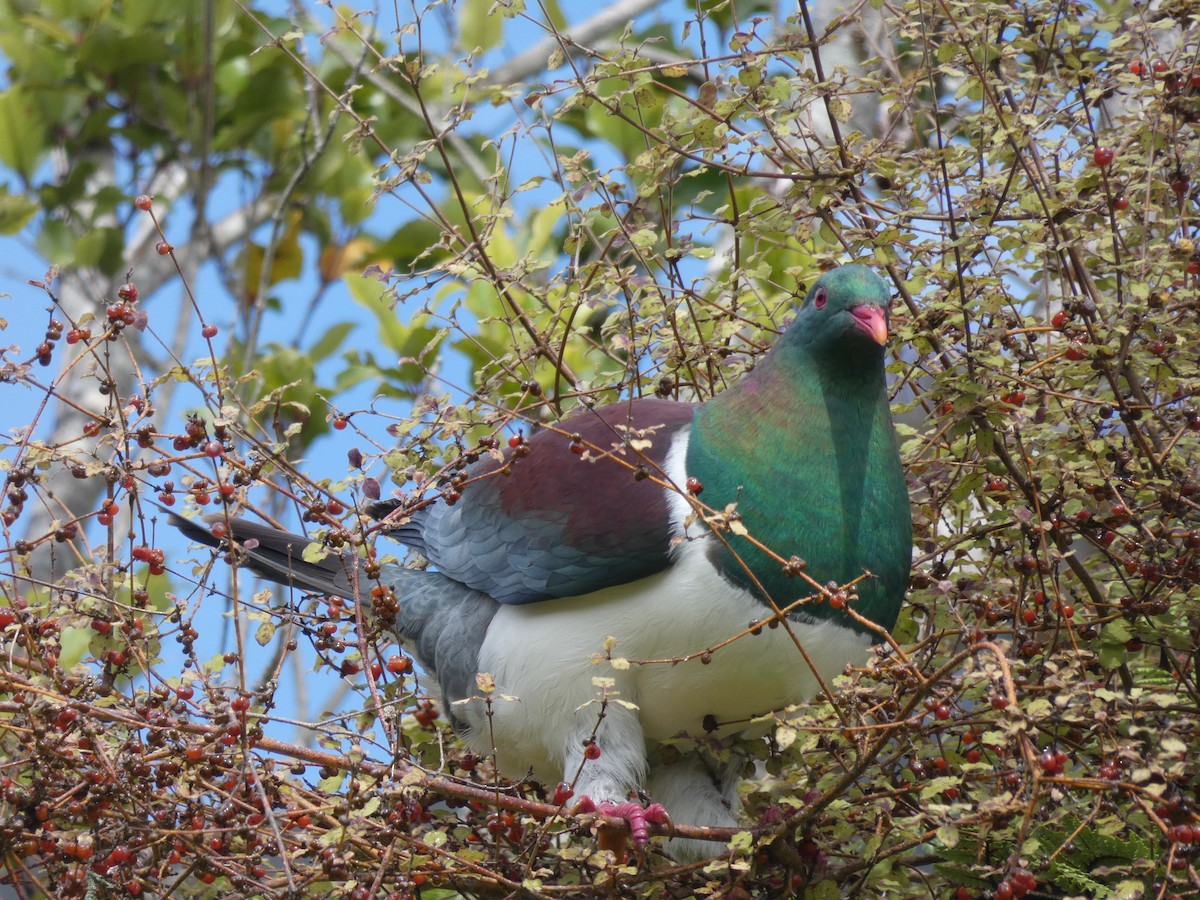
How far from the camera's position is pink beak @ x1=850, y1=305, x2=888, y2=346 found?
9.21ft

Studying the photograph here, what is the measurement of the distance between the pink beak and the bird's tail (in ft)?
3.46

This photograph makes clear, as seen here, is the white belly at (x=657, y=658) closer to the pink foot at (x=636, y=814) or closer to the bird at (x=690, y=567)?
the bird at (x=690, y=567)

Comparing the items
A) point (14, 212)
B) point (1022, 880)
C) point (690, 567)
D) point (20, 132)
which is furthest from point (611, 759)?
point (20, 132)

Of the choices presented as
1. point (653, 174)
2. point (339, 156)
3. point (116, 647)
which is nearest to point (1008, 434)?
point (653, 174)

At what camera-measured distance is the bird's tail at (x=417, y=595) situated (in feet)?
10.8

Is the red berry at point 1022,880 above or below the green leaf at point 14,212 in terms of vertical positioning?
below

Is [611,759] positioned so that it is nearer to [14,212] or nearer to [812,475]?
[812,475]

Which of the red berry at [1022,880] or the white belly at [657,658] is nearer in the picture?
the red berry at [1022,880]

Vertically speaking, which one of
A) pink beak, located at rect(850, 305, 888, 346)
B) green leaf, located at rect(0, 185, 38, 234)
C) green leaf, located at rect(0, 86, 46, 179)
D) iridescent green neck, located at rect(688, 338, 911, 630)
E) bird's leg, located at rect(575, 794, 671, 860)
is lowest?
bird's leg, located at rect(575, 794, 671, 860)

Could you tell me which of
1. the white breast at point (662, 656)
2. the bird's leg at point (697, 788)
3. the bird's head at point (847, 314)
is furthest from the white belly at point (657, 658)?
the bird's head at point (847, 314)

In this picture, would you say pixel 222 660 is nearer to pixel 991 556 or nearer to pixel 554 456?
pixel 554 456

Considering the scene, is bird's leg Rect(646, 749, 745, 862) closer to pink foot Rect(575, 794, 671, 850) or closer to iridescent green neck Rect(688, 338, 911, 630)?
pink foot Rect(575, 794, 671, 850)

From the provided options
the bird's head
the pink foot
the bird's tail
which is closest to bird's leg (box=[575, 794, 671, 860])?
the pink foot

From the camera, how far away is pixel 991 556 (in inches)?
118
